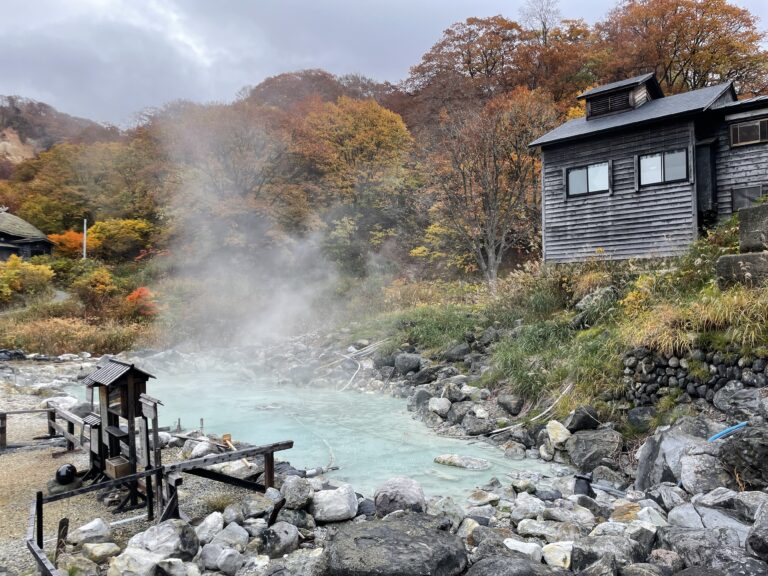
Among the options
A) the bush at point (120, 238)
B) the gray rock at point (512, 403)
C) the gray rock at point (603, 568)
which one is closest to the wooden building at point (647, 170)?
the gray rock at point (512, 403)

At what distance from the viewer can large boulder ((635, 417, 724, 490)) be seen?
556cm

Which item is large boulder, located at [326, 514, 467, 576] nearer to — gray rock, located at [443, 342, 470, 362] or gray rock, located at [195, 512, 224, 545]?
gray rock, located at [195, 512, 224, 545]

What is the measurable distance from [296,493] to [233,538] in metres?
0.77

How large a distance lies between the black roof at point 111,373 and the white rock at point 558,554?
433cm

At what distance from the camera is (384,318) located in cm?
1736

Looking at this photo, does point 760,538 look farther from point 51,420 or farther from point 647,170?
point 647,170

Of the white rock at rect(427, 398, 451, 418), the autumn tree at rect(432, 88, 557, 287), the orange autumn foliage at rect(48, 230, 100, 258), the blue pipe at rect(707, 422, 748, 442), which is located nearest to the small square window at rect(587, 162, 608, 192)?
the autumn tree at rect(432, 88, 557, 287)

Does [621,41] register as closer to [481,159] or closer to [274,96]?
[481,159]

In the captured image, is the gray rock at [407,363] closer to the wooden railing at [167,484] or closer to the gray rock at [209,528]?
the wooden railing at [167,484]

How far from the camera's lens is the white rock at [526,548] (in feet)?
13.4

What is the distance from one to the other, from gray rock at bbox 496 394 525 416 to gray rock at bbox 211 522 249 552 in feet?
17.4

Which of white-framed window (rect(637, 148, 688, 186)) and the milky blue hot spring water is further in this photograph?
white-framed window (rect(637, 148, 688, 186))

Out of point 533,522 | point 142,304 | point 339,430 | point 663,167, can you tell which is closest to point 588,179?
point 663,167

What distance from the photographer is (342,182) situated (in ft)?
90.9
